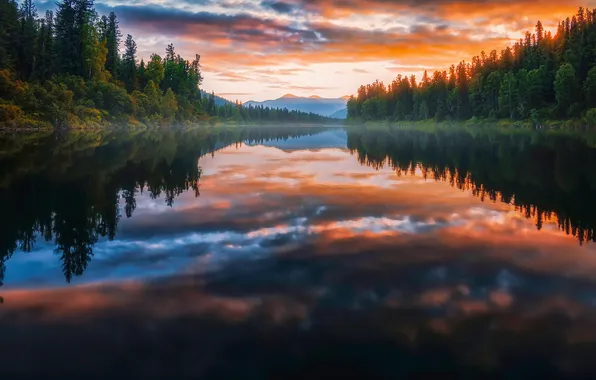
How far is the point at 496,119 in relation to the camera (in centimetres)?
13000

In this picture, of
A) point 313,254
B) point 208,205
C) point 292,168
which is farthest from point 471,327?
point 292,168

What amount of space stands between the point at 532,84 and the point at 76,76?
4230 inches

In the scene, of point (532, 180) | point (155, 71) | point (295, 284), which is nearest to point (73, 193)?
point (295, 284)

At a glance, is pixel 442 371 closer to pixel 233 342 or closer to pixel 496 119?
pixel 233 342

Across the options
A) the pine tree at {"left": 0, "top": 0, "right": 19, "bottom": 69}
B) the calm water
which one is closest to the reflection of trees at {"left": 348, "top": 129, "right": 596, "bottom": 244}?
the calm water

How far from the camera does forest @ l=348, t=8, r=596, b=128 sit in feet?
323

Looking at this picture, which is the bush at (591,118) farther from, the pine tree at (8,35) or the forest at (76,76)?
the pine tree at (8,35)

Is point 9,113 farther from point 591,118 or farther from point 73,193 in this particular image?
point 591,118

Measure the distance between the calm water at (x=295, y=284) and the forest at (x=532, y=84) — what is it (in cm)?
8831

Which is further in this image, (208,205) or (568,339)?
(208,205)

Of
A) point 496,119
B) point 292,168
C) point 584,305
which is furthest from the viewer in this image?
point 496,119

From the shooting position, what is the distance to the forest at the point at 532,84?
9850cm

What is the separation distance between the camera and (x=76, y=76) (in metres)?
102

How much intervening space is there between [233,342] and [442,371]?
297 cm
